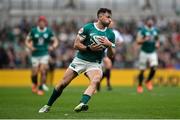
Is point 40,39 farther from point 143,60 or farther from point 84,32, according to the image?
point 84,32

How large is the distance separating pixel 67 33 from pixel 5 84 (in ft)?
17.7

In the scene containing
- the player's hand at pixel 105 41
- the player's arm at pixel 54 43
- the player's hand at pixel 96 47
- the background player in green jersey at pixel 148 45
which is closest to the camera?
the player's hand at pixel 105 41

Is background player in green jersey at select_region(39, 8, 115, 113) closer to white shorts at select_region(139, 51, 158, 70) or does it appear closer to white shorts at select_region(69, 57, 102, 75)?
white shorts at select_region(69, 57, 102, 75)

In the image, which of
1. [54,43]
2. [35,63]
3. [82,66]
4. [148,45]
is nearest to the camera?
[82,66]

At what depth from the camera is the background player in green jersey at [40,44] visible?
23.5 metres

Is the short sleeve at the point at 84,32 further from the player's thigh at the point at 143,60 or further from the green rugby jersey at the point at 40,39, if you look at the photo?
the player's thigh at the point at 143,60

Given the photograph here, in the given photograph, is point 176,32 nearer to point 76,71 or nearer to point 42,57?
point 42,57

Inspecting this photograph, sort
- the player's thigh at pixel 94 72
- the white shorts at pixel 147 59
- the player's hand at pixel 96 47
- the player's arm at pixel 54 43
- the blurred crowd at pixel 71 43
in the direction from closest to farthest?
the player's hand at pixel 96 47 → the player's thigh at pixel 94 72 → the player's arm at pixel 54 43 → the white shorts at pixel 147 59 → the blurred crowd at pixel 71 43

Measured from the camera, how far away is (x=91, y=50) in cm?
1424

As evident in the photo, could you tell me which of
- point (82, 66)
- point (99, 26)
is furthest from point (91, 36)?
point (82, 66)

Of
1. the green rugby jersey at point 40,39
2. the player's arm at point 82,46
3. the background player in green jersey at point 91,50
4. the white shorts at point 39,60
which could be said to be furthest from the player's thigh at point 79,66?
the white shorts at point 39,60

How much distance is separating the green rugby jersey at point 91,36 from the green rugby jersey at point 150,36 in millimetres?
10010

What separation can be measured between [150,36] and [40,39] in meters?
4.20

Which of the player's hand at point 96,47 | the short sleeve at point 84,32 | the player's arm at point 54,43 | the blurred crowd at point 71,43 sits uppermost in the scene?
the short sleeve at point 84,32
